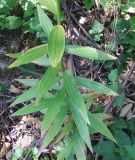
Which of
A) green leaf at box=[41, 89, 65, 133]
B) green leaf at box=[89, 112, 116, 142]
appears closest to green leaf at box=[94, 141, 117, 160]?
green leaf at box=[89, 112, 116, 142]

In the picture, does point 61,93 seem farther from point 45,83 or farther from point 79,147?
point 79,147

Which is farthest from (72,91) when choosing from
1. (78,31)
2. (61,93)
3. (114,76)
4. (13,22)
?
(13,22)

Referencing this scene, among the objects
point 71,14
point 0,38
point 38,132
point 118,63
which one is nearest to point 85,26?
point 71,14

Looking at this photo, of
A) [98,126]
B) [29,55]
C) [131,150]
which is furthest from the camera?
[131,150]

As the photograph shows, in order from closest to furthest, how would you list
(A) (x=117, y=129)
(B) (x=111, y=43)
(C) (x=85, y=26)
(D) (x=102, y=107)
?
(A) (x=117, y=129), (D) (x=102, y=107), (B) (x=111, y=43), (C) (x=85, y=26)

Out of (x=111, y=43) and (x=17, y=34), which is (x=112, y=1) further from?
(x=17, y=34)

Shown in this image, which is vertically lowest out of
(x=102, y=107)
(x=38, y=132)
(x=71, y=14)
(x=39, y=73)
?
(x=38, y=132)
